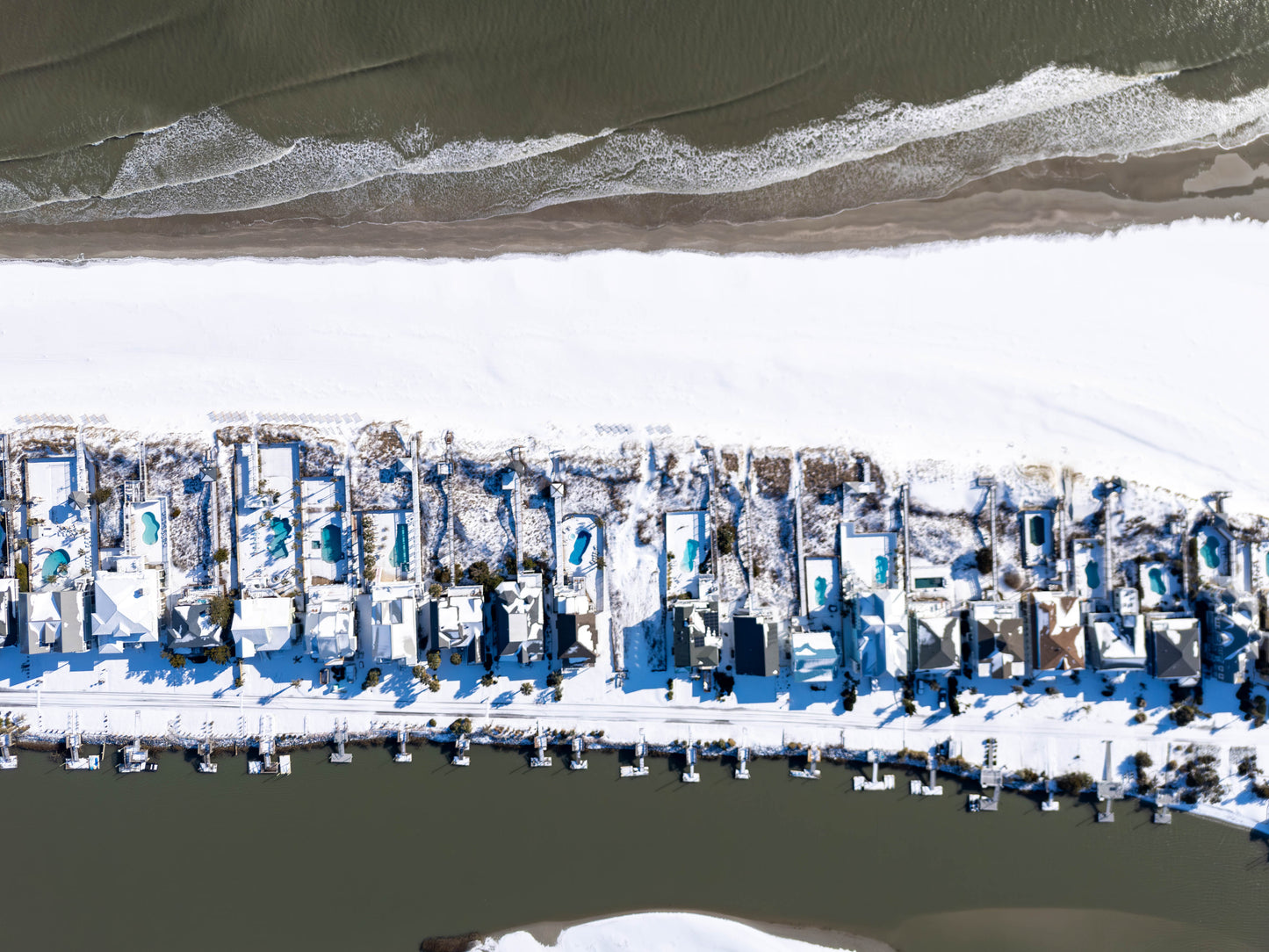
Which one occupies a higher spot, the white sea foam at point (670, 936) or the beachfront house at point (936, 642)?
the beachfront house at point (936, 642)

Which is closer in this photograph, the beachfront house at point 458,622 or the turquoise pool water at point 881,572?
the beachfront house at point 458,622

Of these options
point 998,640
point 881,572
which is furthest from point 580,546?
point 998,640

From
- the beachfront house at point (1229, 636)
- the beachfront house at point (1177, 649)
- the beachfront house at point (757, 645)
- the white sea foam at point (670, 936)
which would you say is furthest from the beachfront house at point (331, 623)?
the beachfront house at point (1229, 636)

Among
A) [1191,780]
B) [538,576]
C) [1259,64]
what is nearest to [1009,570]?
[1191,780]

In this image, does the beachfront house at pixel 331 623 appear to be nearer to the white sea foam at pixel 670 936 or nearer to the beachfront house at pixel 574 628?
the beachfront house at pixel 574 628

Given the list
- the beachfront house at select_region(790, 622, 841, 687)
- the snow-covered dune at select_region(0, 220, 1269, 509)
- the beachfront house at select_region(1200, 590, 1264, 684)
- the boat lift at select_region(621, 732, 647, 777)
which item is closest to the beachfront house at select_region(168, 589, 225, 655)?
the snow-covered dune at select_region(0, 220, 1269, 509)

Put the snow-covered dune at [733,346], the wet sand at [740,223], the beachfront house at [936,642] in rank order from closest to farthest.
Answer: the beachfront house at [936,642] → the snow-covered dune at [733,346] → the wet sand at [740,223]

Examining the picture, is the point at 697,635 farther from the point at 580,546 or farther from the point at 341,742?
the point at 341,742
